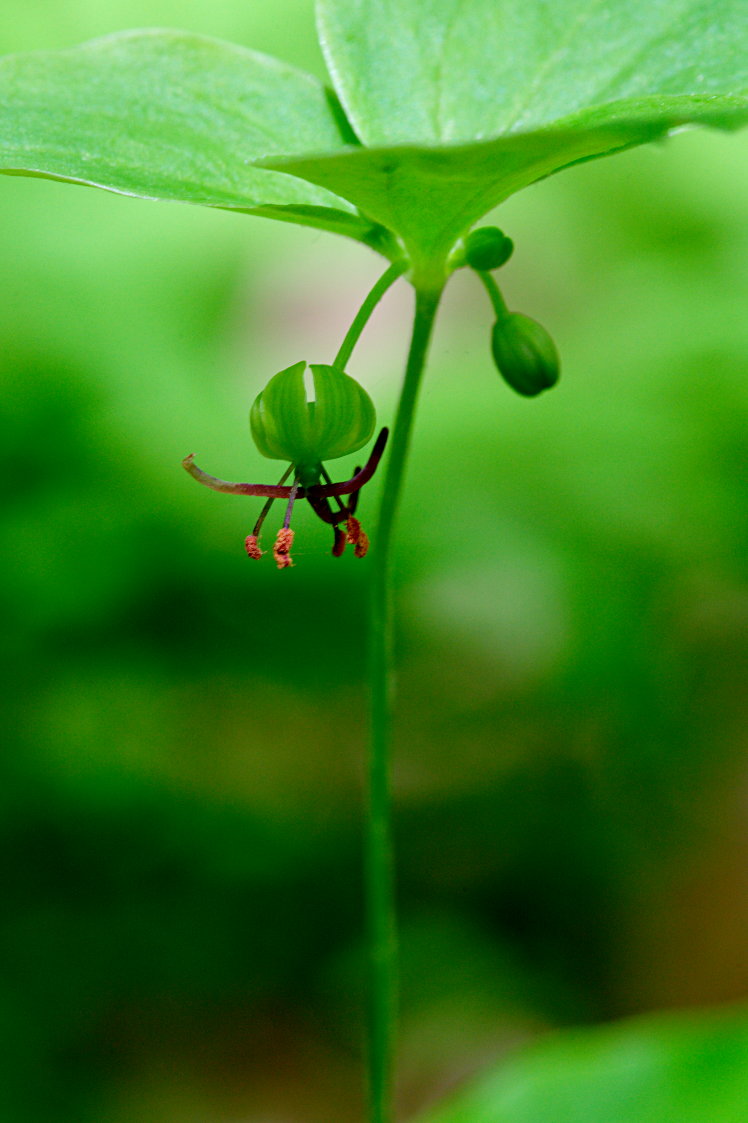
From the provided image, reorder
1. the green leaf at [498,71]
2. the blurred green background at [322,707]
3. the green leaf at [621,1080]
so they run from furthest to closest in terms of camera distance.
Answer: the blurred green background at [322,707] → the green leaf at [621,1080] → the green leaf at [498,71]

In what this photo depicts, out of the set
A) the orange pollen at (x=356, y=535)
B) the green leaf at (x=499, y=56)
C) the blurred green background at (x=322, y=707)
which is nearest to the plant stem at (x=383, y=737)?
the orange pollen at (x=356, y=535)

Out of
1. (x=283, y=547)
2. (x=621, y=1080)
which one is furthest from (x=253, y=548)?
(x=621, y=1080)

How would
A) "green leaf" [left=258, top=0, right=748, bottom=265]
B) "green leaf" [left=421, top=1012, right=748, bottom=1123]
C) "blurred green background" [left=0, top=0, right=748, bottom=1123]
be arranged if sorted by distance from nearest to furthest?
1. "green leaf" [left=258, top=0, right=748, bottom=265]
2. "green leaf" [left=421, top=1012, right=748, bottom=1123]
3. "blurred green background" [left=0, top=0, right=748, bottom=1123]

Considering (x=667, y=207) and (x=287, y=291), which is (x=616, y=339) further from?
(x=287, y=291)

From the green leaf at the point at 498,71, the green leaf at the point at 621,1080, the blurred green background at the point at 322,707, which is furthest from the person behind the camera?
the blurred green background at the point at 322,707

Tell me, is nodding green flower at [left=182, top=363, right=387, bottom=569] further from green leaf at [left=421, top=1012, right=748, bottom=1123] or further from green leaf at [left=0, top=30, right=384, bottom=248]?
green leaf at [left=421, top=1012, right=748, bottom=1123]

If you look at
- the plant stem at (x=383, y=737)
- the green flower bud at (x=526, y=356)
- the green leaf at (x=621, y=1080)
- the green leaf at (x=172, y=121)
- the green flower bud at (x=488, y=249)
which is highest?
the green leaf at (x=172, y=121)

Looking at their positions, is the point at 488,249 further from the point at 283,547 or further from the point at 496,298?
the point at 283,547

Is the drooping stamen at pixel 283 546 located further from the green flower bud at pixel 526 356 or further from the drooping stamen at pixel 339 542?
the green flower bud at pixel 526 356

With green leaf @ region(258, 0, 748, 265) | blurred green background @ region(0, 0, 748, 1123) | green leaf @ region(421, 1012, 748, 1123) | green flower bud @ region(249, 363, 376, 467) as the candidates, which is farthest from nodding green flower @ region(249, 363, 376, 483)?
blurred green background @ region(0, 0, 748, 1123)
